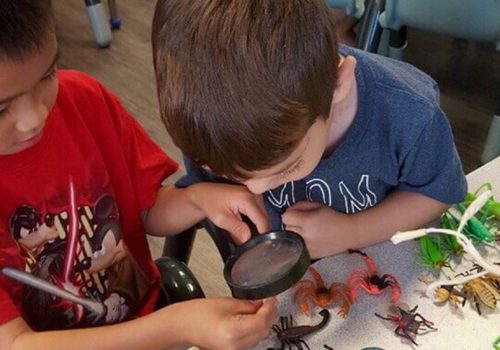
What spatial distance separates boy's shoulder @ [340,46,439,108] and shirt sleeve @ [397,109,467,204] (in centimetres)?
3

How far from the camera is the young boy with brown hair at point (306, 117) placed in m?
0.60

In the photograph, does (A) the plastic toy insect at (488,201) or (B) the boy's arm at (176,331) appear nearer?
(B) the boy's arm at (176,331)

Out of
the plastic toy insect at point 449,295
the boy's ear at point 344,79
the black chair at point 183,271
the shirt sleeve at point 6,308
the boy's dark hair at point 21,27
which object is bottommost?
the black chair at point 183,271

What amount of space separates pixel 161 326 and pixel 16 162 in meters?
0.27

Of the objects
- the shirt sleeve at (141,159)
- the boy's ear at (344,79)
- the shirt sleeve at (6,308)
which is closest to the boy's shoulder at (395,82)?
the boy's ear at (344,79)

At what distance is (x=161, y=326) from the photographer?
777mm

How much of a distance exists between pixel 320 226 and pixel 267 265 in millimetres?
166

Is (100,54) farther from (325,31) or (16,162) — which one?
(325,31)

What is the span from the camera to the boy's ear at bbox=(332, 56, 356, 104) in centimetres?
70

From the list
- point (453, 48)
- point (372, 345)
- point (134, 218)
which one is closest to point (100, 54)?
point (453, 48)

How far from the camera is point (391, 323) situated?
70cm

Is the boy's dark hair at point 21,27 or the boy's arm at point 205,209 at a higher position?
the boy's dark hair at point 21,27

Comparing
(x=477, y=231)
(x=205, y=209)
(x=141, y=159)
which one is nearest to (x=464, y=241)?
(x=477, y=231)

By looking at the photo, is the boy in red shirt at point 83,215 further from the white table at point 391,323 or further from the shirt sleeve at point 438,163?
the shirt sleeve at point 438,163
